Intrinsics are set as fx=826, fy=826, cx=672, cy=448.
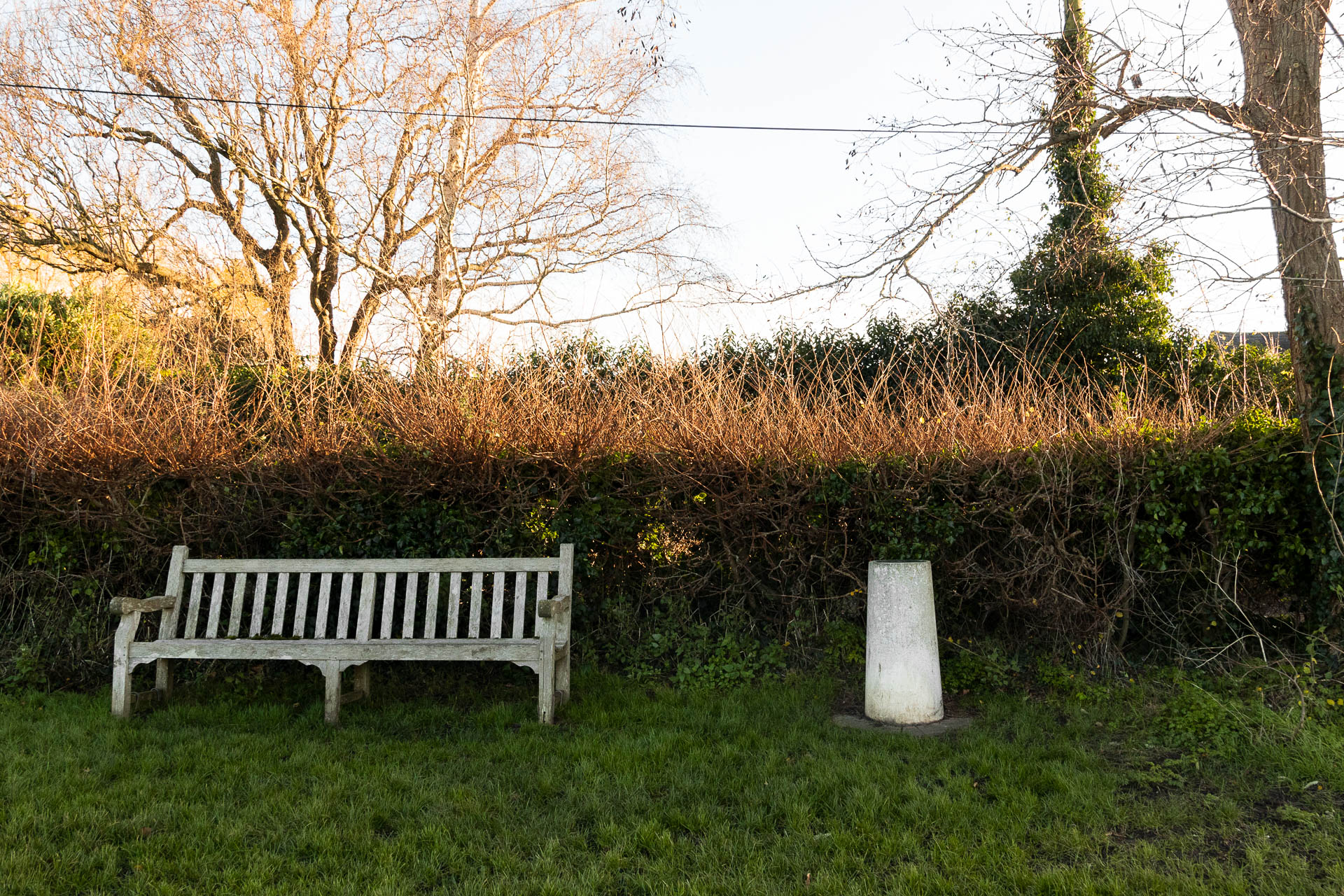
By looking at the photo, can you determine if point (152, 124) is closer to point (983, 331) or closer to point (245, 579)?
point (245, 579)

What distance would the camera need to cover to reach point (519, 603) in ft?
16.8

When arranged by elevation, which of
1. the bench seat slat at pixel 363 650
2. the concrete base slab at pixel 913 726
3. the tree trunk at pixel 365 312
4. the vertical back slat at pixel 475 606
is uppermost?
the tree trunk at pixel 365 312

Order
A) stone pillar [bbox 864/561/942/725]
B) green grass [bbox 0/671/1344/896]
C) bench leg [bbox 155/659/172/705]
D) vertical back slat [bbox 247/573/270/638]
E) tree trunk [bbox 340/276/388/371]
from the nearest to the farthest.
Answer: green grass [bbox 0/671/1344/896] → stone pillar [bbox 864/561/942/725] → bench leg [bbox 155/659/172/705] → vertical back slat [bbox 247/573/270/638] → tree trunk [bbox 340/276/388/371]

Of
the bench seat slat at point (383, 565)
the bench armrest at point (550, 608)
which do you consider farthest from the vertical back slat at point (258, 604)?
the bench armrest at point (550, 608)

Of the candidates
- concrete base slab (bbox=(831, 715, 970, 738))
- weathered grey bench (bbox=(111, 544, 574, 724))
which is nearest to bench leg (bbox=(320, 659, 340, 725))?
weathered grey bench (bbox=(111, 544, 574, 724))

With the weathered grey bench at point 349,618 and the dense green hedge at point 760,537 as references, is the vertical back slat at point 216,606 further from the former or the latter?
the dense green hedge at point 760,537

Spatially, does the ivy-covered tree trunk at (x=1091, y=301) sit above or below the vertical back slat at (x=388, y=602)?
above

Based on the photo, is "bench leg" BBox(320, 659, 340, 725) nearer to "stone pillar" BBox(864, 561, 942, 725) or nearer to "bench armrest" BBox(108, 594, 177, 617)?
"bench armrest" BBox(108, 594, 177, 617)

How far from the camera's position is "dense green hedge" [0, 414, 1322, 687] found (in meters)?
5.21

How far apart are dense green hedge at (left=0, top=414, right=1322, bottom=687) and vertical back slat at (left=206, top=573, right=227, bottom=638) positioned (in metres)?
0.49

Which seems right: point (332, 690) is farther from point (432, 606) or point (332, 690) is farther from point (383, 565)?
point (383, 565)

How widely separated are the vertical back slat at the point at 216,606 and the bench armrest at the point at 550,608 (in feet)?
7.03

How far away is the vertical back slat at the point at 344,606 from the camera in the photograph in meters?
5.10

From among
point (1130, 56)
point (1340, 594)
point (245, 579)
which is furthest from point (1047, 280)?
point (245, 579)
